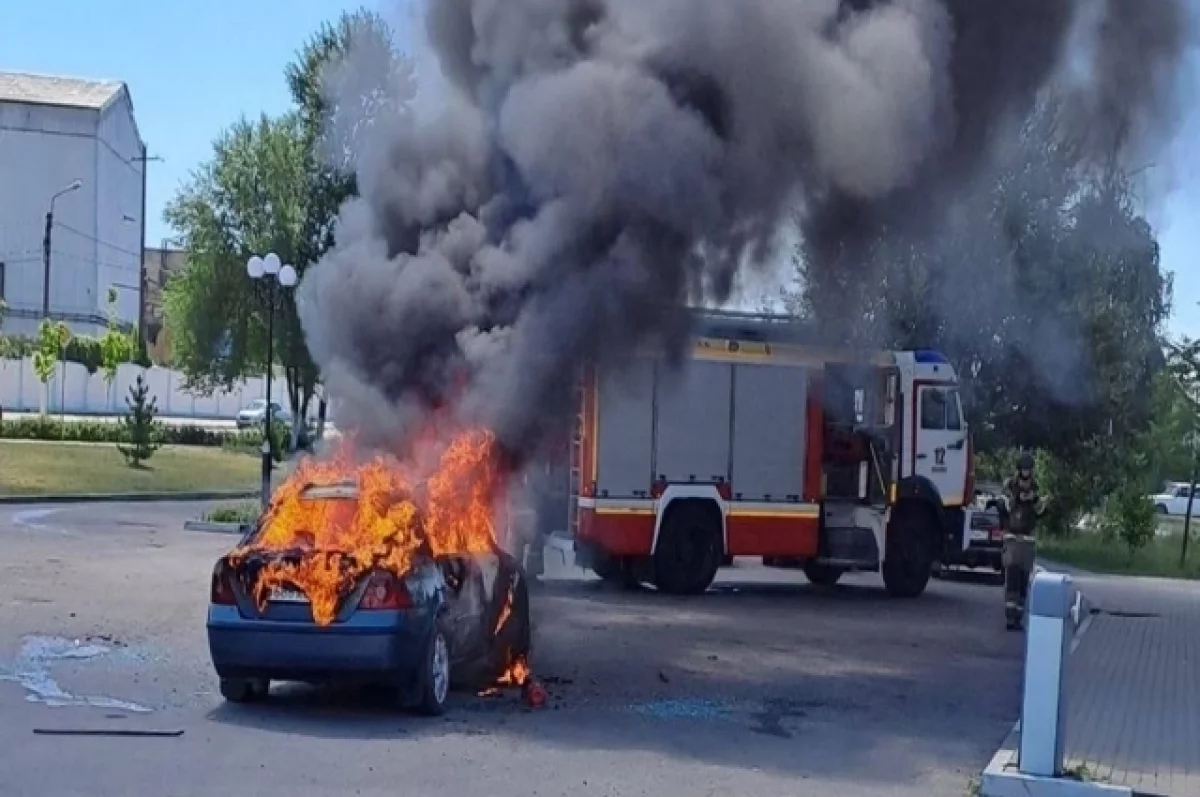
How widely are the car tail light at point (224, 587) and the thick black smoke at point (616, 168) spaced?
6.27ft

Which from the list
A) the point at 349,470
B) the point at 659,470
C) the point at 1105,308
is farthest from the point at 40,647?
the point at 1105,308

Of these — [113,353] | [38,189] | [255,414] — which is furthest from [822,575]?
[38,189]

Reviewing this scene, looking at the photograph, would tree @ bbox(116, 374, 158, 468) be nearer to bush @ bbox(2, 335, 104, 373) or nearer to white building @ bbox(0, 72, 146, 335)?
bush @ bbox(2, 335, 104, 373)

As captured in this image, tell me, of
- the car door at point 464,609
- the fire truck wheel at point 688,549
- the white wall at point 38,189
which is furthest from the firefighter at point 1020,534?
the white wall at point 38,189

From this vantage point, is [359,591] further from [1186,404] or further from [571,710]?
[1186,404]

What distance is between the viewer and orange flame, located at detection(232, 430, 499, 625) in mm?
9266

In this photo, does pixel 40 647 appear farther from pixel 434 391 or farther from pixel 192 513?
pixel 192 513

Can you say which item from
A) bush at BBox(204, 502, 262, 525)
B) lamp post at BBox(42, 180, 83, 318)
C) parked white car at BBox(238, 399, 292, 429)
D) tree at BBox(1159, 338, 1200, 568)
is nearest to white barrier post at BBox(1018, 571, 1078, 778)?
bush at BBox(204, 502, 262, 525)

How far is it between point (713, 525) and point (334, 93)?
6.81 m

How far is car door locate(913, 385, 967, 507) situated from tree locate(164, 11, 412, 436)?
18.0 metres

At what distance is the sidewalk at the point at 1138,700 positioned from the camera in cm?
881

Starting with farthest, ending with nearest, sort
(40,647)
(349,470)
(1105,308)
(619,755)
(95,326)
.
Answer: (95,326), (1105,308), (40,647), (349,470), (619,755)

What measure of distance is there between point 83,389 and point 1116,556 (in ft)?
133

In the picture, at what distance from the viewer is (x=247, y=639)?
9281 mm
